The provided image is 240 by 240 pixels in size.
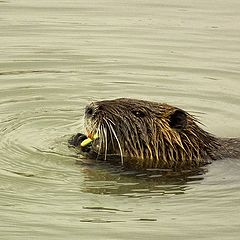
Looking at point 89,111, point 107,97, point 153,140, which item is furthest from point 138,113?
point 107,97

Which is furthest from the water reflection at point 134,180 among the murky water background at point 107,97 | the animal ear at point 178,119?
the animal ear at point 178,119

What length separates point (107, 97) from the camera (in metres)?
8.95

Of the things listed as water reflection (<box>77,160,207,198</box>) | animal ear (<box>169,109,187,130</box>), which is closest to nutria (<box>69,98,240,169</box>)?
animal ear (<box>169,109,187,130</box>)

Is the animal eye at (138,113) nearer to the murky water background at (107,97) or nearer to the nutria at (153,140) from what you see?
the nutria at (153,140)

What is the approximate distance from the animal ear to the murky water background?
365 mm

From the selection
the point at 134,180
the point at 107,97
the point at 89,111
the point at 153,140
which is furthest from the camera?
the point at 107,97

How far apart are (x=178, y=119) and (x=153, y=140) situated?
0.23 m

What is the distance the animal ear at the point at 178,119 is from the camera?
730 centimetres

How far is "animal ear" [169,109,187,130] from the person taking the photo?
24.0 ft

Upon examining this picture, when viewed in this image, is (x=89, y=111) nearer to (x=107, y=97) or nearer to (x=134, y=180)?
(x=134, y=180)

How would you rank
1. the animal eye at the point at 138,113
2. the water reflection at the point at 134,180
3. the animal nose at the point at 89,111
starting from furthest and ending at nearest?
the animal eye at the point at 138,113 < the animal nose at the point at 89,111 < the water reflection at the point at 134,180

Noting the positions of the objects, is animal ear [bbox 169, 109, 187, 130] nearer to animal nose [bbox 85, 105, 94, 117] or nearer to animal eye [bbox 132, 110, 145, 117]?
animal eye [bbox 132, 110, 145, 117]

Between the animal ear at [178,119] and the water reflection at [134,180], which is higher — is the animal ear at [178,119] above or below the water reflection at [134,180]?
above

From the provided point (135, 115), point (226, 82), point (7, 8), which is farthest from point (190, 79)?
point (7, 8)
